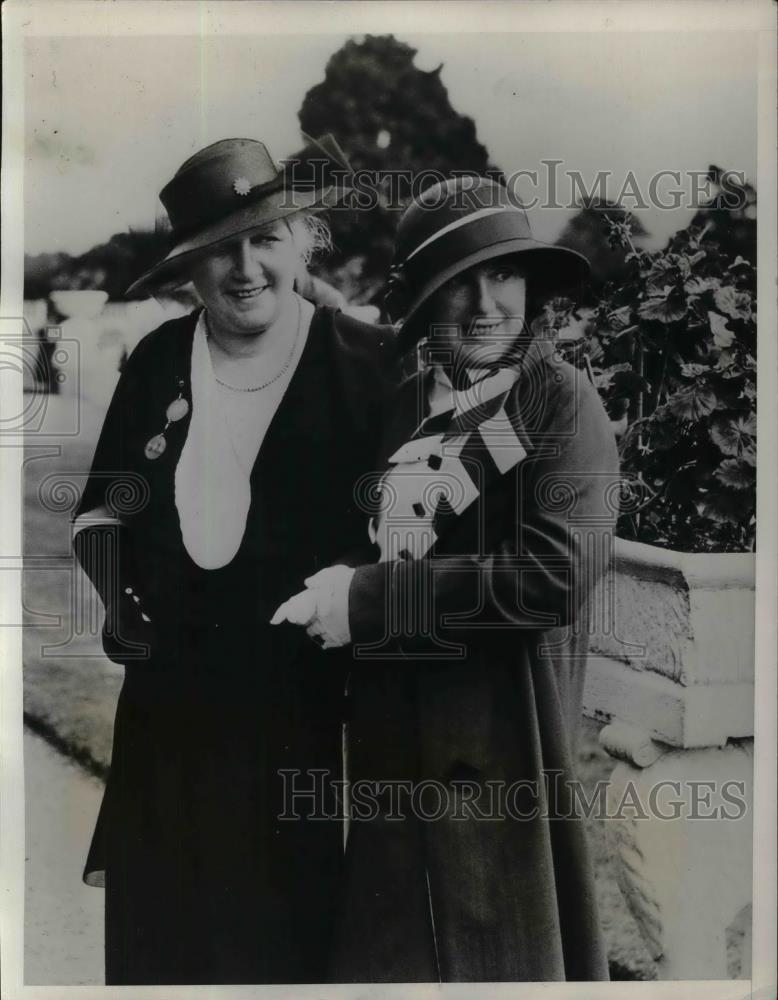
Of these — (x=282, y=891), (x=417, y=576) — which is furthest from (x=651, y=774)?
(x=282, y=891)

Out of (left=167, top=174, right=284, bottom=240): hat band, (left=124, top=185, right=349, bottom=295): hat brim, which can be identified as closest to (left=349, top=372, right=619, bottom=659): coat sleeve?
(left=124, top=185, right=349, bottom=295): hat brim

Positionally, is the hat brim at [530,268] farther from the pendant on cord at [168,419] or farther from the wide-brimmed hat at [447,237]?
the pendant on cord at [168,419]

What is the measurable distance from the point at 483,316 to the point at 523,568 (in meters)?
0.76

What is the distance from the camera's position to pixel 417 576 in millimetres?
2873

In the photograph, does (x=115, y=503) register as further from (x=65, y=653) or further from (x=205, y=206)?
(x=205, y=206)

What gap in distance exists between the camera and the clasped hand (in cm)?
287

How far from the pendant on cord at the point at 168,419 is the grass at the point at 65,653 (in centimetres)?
18

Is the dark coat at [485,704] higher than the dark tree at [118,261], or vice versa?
the dark tree at [118,261]

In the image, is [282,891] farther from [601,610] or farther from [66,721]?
[601,610]

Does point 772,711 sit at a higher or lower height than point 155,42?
lower

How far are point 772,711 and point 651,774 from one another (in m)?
0.42

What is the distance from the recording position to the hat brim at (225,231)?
290 centimetres

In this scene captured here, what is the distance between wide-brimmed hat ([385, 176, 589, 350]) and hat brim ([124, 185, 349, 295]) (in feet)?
0.96

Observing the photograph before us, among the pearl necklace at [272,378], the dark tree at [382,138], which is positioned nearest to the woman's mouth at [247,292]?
the pearl necklace at [272,378]
